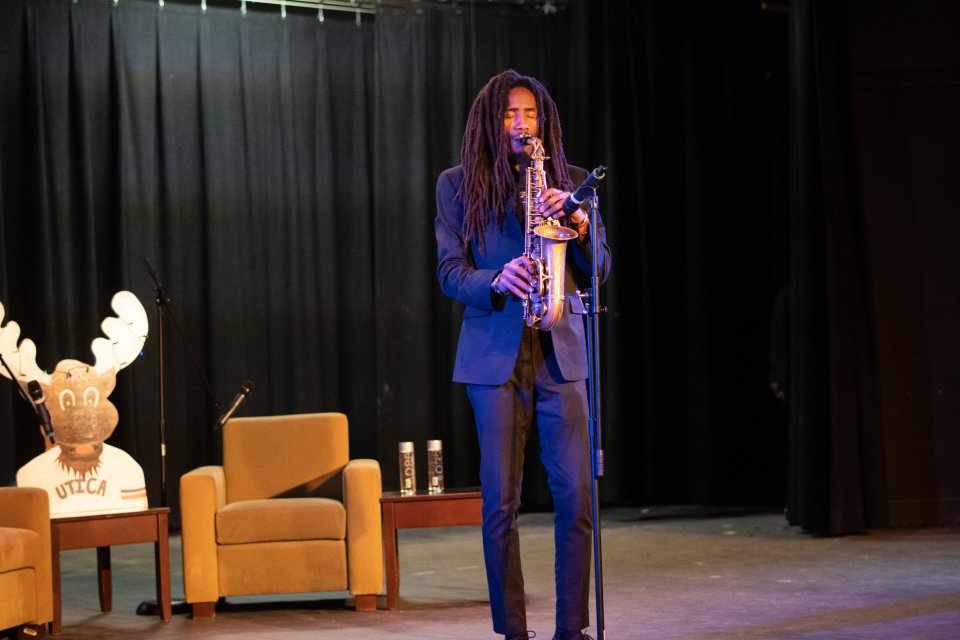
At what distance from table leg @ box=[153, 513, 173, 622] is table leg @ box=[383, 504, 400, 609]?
2.80ft

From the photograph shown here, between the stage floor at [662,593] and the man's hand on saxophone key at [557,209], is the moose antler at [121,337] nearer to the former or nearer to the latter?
the stage floor at [662,593]

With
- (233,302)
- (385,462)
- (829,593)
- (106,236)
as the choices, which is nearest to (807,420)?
(829,593)

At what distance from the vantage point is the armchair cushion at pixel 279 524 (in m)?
4.59

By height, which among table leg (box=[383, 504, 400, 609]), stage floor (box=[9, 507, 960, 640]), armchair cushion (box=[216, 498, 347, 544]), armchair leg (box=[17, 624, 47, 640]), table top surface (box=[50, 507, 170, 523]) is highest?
table top surface (box=[50, 507, 170, 523])

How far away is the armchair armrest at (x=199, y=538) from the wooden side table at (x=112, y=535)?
85mm

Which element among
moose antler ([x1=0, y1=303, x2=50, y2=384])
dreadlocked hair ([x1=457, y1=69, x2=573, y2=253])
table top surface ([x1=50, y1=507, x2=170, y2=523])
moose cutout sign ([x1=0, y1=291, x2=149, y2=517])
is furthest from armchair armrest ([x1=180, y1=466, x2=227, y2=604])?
dreadlocked hair ([x1=457, y1=69, x2=573, y2=253])

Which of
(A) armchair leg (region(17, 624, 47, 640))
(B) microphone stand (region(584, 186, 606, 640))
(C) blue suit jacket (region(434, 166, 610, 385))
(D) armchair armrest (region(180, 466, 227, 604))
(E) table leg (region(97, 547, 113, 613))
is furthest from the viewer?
(E) table leg (region(97, 547, 113, 613))

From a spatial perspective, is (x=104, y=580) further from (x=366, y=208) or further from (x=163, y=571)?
(x=366, y=208)

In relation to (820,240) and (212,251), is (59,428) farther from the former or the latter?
(820,240)

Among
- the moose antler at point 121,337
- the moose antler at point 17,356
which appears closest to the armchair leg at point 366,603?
the moose antler at point 121,337

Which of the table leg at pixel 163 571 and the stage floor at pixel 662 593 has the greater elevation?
the table leg at pixel 163 571

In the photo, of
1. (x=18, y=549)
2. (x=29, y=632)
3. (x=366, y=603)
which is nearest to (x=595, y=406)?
(x=366, y=603)

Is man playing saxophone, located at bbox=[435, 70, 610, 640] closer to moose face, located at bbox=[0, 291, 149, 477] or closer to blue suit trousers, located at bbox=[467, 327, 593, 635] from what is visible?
A: blue suit trousers, located at bbox=[467, 327, 593, 635]

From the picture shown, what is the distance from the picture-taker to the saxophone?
2812 millimetres
